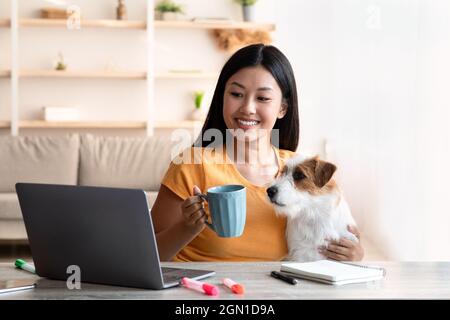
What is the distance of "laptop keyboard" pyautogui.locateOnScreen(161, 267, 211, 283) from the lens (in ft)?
5.07

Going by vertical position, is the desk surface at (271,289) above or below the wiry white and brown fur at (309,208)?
below

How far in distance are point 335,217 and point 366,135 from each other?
138 inches

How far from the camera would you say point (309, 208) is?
197cm

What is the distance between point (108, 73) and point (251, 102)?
173 inches

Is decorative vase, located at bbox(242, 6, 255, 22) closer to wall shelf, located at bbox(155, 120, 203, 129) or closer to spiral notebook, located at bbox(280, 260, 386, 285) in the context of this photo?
wall shelf, located at bbox(155, 120, 203, 129)

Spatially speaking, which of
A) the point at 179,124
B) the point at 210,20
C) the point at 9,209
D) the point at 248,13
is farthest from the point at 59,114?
the point at 248,13

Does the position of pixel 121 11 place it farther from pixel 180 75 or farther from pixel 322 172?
pixel 322 172

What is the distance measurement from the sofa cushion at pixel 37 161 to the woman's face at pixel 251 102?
323 cm

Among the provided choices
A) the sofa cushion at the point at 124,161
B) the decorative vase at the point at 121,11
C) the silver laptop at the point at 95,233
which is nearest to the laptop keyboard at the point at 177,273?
the silver laptop at the point at 95,233

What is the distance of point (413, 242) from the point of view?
4.26 metres

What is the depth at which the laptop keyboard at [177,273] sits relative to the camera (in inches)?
60.8

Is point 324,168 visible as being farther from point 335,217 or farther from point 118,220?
point 118,220

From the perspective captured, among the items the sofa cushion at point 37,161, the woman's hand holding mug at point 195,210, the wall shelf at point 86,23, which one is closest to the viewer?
the woman's hand holding mug at point 195,210

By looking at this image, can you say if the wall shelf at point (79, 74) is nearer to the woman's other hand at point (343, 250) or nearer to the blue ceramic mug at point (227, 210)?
the woman's other hand at point (343, 250)
